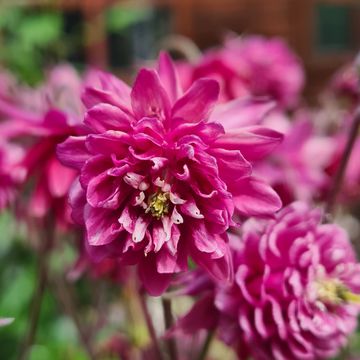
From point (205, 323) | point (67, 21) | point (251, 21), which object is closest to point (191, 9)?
point (251, 21)

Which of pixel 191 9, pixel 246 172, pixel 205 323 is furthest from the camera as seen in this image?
pixel 191 9

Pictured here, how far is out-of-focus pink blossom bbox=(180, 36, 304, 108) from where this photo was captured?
3.13 feet

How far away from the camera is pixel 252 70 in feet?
3.66

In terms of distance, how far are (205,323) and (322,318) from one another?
9 cm

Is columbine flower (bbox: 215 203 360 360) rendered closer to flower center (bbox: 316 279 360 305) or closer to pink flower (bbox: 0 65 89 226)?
flower center (bbox: 316 279 360 305)

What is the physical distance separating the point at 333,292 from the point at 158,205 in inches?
6.1

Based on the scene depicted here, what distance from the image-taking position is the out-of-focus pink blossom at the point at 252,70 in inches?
37.6

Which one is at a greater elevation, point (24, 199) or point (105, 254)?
point (105, 254)

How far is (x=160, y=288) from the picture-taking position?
1.49ft

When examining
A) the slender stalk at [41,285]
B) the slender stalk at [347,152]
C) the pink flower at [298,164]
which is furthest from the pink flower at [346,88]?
the slender stalk at [41,285]

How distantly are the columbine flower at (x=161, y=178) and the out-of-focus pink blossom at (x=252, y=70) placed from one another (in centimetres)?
44

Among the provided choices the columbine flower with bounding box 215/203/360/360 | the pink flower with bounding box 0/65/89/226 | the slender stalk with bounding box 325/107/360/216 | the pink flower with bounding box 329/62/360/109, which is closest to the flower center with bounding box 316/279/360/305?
the columbine flower with bounding box 215/203/360/360

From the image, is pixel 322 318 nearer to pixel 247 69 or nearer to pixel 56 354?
pixel 247 69

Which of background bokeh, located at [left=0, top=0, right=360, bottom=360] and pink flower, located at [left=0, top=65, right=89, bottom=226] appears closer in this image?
pink flower, located at [left=0, top=65, right=89, bottom=226]
